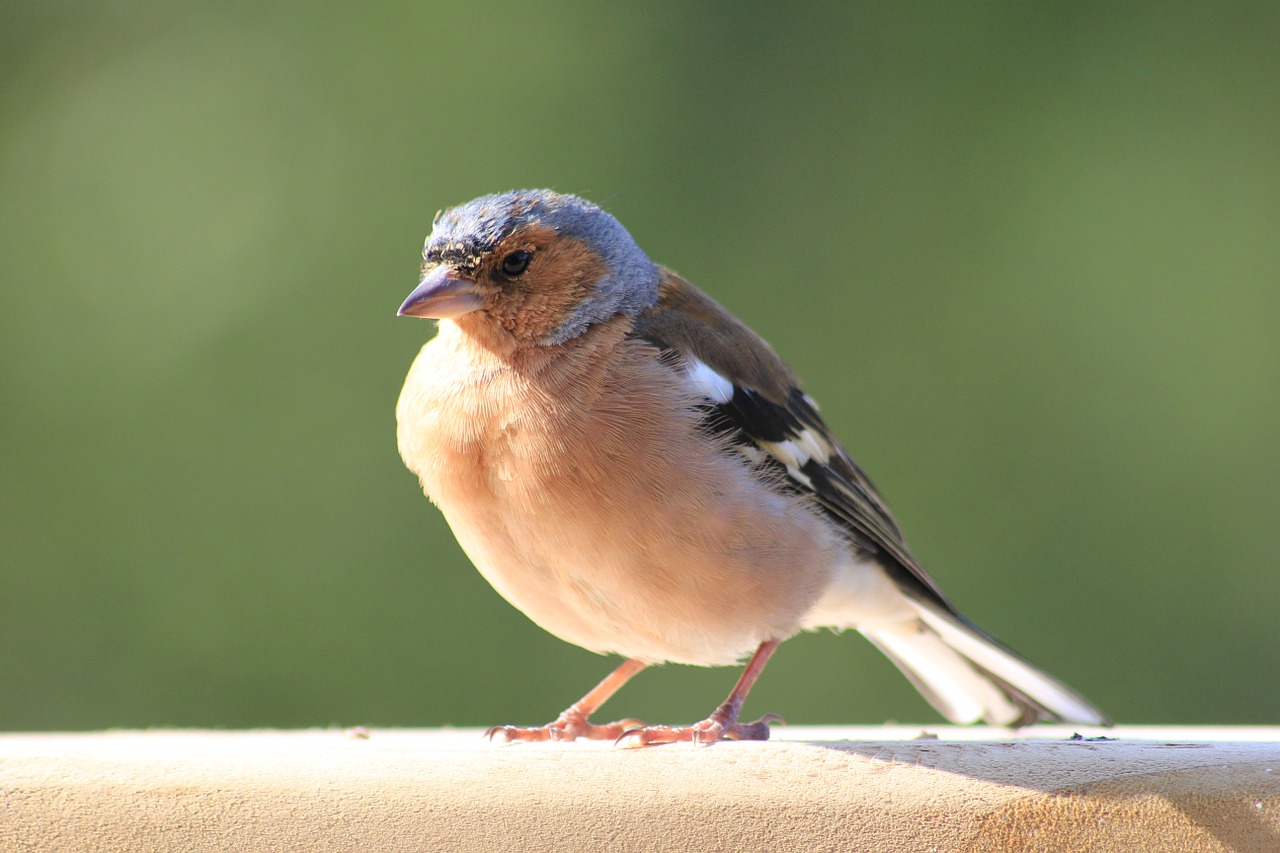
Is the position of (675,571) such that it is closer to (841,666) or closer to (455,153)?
(841,666)

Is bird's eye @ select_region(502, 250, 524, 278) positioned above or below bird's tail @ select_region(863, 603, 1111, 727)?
above

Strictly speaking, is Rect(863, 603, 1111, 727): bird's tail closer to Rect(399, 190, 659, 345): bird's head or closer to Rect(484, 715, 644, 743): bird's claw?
Rect(484, 715, 644, 743): bird's claw

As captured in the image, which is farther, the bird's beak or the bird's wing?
the bird's wing

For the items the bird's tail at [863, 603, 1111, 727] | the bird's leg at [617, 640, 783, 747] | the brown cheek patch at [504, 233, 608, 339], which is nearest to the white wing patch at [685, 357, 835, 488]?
Result: the brown cheek patch at [504, 233, 608, 339]

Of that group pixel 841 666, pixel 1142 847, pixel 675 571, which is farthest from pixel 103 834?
pixel 841 666

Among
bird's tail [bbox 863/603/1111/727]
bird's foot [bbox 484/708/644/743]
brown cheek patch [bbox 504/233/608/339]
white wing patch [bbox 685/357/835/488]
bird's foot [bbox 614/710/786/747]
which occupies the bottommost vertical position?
bird's tail [bbox 863/603/1111/727]

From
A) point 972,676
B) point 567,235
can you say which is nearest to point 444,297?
point 567,235

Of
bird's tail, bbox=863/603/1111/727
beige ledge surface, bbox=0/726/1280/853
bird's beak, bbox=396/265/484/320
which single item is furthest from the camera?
bird's tail, bbox=863/603/1111/727
